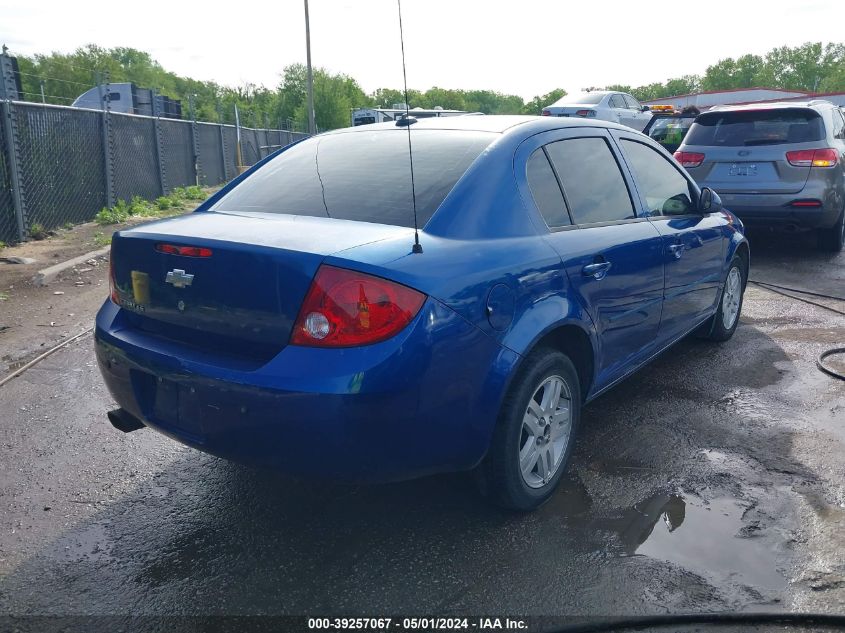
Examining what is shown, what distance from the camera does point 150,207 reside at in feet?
45.3

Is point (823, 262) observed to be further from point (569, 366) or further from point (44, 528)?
point (44, 528)

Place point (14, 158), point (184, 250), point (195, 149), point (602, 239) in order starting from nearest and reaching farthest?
point (184, 250) → point (602, 239) → point (14, 158) → point (195, 149)

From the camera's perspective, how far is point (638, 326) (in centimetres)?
391

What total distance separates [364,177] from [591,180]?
1.22 m

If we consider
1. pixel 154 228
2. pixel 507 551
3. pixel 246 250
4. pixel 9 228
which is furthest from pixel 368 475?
pixel 9 228

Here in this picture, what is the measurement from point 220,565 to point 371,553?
1.90 ft

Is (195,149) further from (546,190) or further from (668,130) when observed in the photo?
(546,190)

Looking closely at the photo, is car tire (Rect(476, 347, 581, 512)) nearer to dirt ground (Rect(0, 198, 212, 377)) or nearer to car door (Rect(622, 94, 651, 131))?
dirt ground (Rect(0, 198, 212, 377))

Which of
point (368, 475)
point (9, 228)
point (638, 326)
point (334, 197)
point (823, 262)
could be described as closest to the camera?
point (368, 475)

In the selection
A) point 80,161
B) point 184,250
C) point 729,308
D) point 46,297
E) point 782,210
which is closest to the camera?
point 184,250

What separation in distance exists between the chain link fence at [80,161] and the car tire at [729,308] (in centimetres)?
873

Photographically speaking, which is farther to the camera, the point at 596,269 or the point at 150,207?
the point at 150,207

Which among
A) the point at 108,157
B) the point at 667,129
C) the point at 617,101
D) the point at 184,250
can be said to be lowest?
the point at 184,250

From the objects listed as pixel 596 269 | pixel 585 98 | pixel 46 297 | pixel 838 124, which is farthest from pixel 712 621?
pixel 585 98
